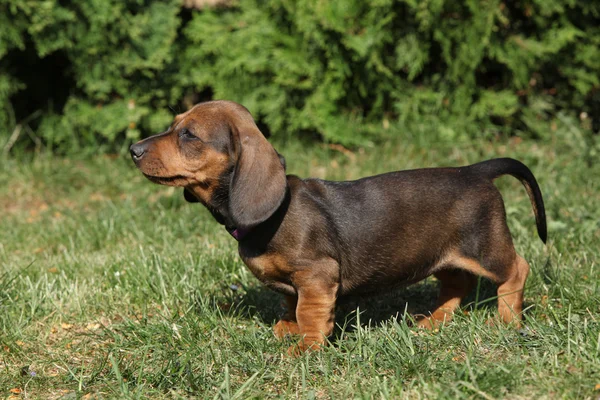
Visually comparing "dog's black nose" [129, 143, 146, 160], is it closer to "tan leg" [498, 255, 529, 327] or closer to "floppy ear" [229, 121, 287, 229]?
"floppy ear" [229, 121, 287, 229]

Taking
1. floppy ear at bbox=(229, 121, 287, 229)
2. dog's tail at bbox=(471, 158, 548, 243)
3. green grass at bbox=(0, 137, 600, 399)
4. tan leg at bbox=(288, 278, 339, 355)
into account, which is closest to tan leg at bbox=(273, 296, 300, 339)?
green grass at bbox=(0, 137, 600, 399)

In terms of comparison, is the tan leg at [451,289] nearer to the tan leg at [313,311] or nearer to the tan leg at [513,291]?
the tan leg at [513,291]

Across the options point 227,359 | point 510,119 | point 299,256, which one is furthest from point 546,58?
point 227,359

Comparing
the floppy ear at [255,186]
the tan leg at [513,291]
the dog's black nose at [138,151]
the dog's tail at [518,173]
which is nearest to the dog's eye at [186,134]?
the dog's black nose at [138,151]

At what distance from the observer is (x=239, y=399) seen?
3029 mm

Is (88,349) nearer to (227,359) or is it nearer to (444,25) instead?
(227,359)

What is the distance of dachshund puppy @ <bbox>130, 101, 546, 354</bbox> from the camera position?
11.5 ft

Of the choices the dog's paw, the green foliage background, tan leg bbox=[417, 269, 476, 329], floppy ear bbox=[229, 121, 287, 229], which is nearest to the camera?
floppy ear bbox=[229, 121, 287, 229]

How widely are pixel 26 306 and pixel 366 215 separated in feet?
6.65

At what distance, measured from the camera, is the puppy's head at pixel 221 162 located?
133 inches

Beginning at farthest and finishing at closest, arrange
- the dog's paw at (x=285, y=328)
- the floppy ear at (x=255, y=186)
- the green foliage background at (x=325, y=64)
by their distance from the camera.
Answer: the green foliage background at (x=325, y=64) < the dog's paw at (x=285, y=328) < the floppy ear at (x=255, y=186)

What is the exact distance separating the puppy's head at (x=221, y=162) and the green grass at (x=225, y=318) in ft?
2.19

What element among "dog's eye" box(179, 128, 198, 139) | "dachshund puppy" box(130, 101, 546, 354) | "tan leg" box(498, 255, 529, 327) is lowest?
"tan leg" box(498, 255, 529, 327)

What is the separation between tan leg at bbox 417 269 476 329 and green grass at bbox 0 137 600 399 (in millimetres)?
107
